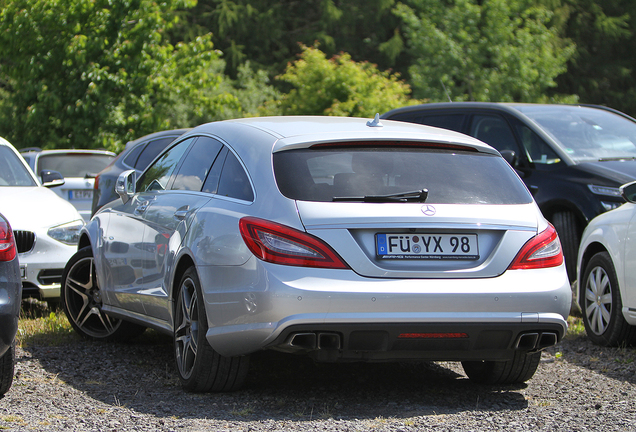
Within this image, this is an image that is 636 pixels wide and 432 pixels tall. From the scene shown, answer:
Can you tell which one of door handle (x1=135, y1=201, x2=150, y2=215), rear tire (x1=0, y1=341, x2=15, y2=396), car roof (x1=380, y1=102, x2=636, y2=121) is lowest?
rear tire (x1=0, y1=341, x2=15, y2=396)

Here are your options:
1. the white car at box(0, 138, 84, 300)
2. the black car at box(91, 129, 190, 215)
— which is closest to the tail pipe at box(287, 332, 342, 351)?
the white car at box(0, 138, 84, 300)

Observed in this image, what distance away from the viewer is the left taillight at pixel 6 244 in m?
4.50

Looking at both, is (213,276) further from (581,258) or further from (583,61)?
(583,61)

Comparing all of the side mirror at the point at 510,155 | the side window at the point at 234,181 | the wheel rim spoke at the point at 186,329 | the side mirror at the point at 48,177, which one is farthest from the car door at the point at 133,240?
the side mirror at the point at 510,155

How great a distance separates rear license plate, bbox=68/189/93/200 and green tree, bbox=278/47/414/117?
504 inches

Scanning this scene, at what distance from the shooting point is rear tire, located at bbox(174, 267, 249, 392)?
15.7 ft

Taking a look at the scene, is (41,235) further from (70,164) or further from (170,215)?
(70,164)

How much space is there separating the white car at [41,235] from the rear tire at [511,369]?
4060 millimetres

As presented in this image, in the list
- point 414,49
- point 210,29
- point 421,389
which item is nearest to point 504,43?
point 414,49

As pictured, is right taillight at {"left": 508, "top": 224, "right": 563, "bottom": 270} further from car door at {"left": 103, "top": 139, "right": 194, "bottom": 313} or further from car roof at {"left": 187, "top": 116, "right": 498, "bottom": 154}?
car door at {"left": 103, "top": 139, "right": 194, "bottom": 313}

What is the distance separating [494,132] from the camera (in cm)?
964

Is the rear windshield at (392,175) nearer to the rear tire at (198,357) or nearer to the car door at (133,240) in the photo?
the rear tire at (198,357)

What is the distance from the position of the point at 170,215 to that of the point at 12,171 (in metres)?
4.21

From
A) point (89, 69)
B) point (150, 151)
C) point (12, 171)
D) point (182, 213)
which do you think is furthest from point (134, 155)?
point (89, 69)
